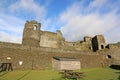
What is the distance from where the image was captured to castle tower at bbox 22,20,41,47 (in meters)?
29.9

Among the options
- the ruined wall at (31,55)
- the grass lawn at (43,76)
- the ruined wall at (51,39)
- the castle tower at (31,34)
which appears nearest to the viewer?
the grass lawn at (43,76)

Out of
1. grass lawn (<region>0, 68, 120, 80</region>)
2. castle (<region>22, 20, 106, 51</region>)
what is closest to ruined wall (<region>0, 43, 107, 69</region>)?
grass lawn (<region>0, 68, 120, 80</region>)

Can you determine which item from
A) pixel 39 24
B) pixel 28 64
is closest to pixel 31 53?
pixel 28 64

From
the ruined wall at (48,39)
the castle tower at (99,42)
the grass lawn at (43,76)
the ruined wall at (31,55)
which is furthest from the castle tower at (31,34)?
the castle tower at (99,42)

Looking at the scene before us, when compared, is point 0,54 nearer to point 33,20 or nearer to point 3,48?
point 3,48

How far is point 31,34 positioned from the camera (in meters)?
30.2

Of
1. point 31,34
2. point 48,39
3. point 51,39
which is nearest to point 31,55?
point 31,34

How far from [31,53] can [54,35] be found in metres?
15.3

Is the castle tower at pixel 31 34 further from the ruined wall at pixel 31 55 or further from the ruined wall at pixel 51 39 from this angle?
the ruined wall at pixel 31 55

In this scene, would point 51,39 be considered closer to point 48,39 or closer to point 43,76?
point 48,39

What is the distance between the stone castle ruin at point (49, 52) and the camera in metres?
19.9

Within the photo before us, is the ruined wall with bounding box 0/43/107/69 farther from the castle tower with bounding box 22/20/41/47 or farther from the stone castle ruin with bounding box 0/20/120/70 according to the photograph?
the castle tower with bounding box 22/20/41/47

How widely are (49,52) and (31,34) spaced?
9.44 meters

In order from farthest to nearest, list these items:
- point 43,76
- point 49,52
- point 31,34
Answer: point 31,34
point 49,52
point 43,76
